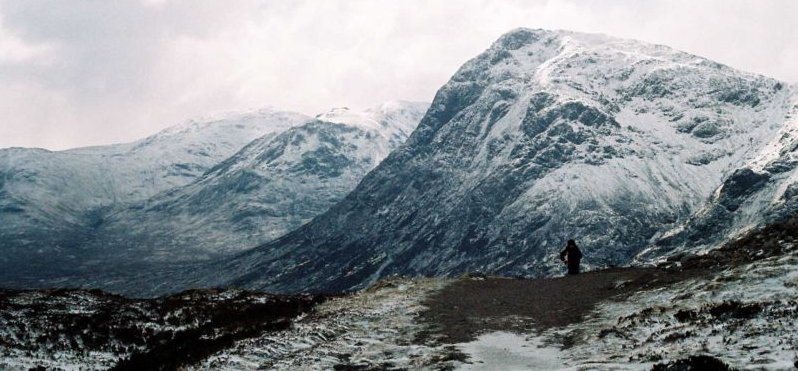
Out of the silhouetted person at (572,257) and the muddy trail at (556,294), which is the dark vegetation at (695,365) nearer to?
the muddy trail at (556,294)

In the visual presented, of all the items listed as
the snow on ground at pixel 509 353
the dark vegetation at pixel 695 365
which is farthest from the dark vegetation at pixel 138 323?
the dark vegetation at pixel 695 365

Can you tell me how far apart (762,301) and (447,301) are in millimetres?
17429

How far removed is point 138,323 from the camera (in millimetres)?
34562

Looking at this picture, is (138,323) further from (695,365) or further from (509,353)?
(695,365)

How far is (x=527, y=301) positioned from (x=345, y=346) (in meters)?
12.8

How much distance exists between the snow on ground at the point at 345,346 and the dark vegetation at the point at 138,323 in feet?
5.02

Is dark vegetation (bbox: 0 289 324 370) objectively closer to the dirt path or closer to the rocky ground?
the rocky ground

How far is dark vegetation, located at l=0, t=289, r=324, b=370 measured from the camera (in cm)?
2773

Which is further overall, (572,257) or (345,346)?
(572,257)

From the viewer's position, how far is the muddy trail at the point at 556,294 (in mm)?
28344

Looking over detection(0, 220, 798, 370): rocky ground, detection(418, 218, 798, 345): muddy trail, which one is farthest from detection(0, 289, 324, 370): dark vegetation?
detection(418, 218, 798, 345): muddy trail

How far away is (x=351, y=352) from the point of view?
24.6 metres

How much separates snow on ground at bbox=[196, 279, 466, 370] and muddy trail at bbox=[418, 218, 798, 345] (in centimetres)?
139

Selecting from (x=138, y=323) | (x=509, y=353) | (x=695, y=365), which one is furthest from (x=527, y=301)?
(x=138, y=323)
